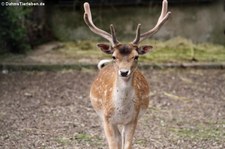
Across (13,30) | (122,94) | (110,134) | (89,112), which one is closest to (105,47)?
(122,94)

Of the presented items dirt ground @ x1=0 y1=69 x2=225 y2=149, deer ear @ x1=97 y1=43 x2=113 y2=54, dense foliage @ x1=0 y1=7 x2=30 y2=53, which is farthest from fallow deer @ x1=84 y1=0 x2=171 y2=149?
dense foliage @ x1=0 y1=7 x2=30 y2=53

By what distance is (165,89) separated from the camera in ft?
27.6

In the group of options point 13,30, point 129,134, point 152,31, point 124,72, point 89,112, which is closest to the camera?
point 124,72

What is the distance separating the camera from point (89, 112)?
7.14m

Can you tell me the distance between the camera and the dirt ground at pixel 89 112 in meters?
5.89

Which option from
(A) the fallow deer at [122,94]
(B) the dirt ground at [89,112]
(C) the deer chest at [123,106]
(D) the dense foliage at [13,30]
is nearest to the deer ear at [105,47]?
(A) the fallow deer at [122,94]

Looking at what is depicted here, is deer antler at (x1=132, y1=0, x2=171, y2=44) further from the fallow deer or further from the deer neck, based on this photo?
the deer neck

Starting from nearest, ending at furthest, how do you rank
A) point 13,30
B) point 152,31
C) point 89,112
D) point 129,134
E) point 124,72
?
point 124,72 < point 129,134 < point 152,31 < point 89,112 < point 13,30

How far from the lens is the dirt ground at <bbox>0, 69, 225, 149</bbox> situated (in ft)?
19.3

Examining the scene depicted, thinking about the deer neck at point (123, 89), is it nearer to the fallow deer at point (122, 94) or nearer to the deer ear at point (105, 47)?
the fallow deer at point (122, 94)

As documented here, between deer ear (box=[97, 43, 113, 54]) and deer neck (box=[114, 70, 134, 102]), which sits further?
deer ear (box=[97, 43, 113, 54])

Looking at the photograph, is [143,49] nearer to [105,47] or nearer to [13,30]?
[105,47]

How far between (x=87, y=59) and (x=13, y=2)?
151 cm

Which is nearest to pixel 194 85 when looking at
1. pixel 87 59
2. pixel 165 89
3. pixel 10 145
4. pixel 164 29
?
pixel 165 89
